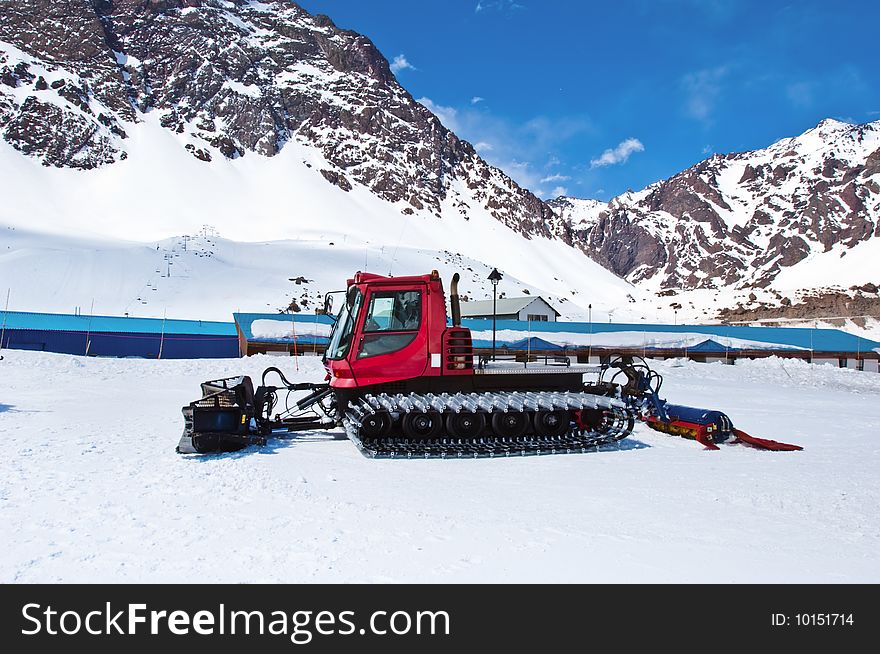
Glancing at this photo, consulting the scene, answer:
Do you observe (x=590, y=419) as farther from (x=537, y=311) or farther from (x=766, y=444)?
(x=537, y=311)

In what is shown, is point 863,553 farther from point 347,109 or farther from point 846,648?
point 347,109

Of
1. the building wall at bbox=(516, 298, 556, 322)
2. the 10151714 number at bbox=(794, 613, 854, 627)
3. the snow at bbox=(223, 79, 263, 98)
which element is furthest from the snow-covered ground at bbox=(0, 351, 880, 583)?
the snow at bbox=(223, 79, 263, 98)

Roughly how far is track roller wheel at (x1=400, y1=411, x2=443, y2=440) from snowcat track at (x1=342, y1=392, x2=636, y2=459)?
0.07 m

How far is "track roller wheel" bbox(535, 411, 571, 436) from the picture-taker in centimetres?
964

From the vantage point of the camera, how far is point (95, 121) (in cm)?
12631

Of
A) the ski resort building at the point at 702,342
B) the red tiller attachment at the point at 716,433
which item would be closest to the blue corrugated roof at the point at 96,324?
the ski resort building at the point at 702,342

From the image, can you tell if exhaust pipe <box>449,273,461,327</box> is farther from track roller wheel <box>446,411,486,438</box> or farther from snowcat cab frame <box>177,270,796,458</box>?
track roller wheel <box>446,411,486,438</box>

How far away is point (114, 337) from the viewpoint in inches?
1093

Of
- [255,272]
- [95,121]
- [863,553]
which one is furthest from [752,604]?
[95,121]

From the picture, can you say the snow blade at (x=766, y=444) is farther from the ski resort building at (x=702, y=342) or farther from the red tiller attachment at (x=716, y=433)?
the ski resort building at (x=702, y=342)

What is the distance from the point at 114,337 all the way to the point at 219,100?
13465cm

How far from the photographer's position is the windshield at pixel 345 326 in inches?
388

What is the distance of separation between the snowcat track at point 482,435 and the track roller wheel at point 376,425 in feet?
0.18

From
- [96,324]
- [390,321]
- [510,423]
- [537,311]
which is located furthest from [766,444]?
[537,311]
